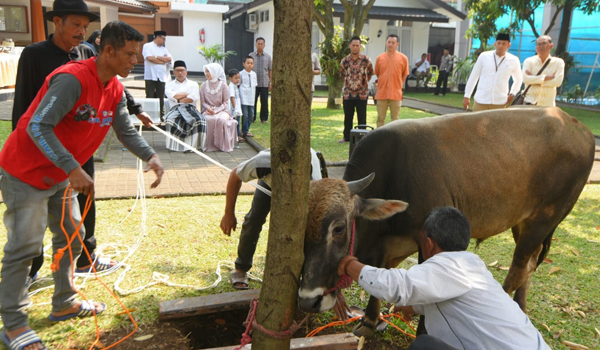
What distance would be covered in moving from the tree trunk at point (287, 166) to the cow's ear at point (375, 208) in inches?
26.9

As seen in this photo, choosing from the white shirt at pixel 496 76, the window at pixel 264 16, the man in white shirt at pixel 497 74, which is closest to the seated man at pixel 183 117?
the man in white shirt at pixel 497 74

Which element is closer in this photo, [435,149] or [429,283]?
[429,283]

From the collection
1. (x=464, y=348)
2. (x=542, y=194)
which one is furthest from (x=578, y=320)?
(x=464, y=348)

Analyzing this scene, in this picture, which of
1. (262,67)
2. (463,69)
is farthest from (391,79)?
(463,69)

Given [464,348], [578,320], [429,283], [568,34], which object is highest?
[568,34]

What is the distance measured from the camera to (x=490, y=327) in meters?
2.40

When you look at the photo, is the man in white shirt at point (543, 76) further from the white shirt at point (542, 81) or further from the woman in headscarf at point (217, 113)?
the woman in headscarf at point (217, 113)

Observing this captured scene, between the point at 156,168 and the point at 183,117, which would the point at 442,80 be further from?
the point at 156,168

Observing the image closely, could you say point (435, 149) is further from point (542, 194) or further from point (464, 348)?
point (464, 348)

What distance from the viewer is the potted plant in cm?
2364

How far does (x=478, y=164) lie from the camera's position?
151 inches

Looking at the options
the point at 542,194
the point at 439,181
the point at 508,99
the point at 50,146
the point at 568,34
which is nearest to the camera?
the point at 50,146

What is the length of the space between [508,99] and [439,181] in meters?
5.84

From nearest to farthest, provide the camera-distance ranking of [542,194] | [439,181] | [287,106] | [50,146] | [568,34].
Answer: [287,106] < [50,146] < [439,181] < [542,194] < [568,34]
